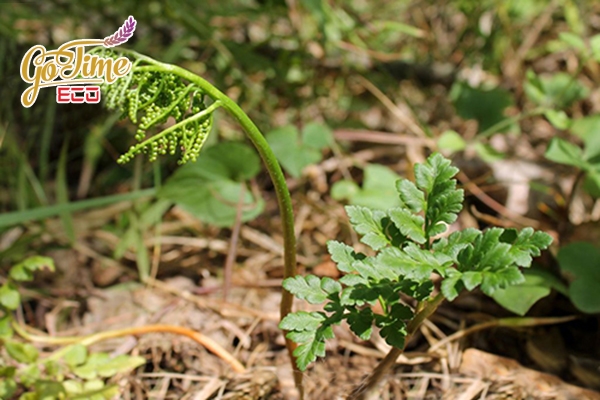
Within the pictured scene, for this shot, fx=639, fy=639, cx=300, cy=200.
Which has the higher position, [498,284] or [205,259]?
[498,284]

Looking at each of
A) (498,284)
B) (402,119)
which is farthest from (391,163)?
(498,284)

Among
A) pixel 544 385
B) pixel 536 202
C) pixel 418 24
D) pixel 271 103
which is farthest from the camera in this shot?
pixel 418 24

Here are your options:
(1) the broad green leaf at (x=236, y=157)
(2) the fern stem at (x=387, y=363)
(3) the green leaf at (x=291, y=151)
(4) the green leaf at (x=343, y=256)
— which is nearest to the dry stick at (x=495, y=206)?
(3) the green leaf at (x=291, y=151)

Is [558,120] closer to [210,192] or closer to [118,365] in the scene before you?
[210,192]

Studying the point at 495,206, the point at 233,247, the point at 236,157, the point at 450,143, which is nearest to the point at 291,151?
the point at 236,157

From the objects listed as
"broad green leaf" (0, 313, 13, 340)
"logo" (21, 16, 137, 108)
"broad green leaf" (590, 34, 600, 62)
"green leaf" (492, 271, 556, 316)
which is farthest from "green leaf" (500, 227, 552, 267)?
"broad green leaf" (0, 313, 13, 340)

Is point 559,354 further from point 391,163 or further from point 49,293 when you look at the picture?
point 49,293

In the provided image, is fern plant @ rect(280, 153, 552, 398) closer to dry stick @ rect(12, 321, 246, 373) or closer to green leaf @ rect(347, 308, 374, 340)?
green leaf @ rect(347, 308, 374, 340)
